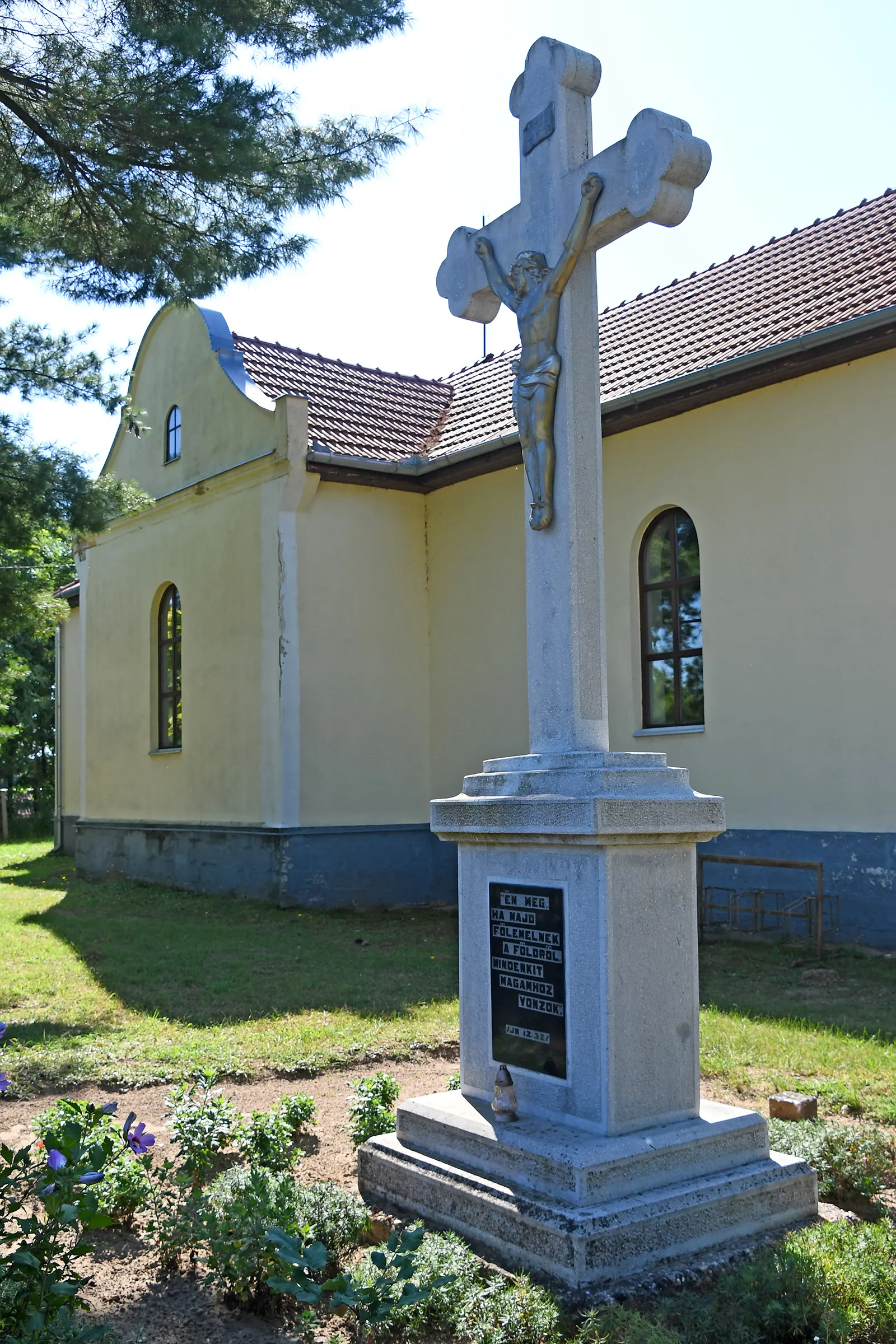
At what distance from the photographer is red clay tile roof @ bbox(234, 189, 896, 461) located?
451 inches

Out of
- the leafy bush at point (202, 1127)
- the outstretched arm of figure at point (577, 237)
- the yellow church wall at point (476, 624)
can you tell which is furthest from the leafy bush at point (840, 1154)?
the yellow church wall at point (476, 624)

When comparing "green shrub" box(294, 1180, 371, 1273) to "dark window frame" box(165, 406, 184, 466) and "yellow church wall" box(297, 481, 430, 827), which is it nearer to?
"yellow church wall" box(297, 481, 430, 827)

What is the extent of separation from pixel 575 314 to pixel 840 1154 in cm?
348

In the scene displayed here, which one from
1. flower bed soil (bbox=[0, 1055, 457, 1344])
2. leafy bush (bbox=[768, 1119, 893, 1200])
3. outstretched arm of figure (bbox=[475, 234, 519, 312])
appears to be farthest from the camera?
outstretched arm of figure (bbox=[475, 234, 519, 312])

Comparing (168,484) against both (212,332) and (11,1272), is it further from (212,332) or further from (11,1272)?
(11,1272)

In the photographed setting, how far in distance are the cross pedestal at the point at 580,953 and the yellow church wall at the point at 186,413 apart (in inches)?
390

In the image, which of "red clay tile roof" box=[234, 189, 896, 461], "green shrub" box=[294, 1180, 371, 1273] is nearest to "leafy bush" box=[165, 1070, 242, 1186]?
"green shrub" box=[294, 1180, 371, 1273]

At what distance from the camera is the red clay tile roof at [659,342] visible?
11.5 metres

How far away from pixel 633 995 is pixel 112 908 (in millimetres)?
11211

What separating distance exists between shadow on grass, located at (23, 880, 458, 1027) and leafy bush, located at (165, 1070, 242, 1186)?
281 cm

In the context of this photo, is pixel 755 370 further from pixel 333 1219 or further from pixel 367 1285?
pixel 367 1285

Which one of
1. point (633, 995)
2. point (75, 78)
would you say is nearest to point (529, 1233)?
point (633, 995)

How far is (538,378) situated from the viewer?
4793mm

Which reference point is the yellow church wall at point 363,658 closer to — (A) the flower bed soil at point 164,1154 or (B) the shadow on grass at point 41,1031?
(B) the shadow on grass at point 41,1031
